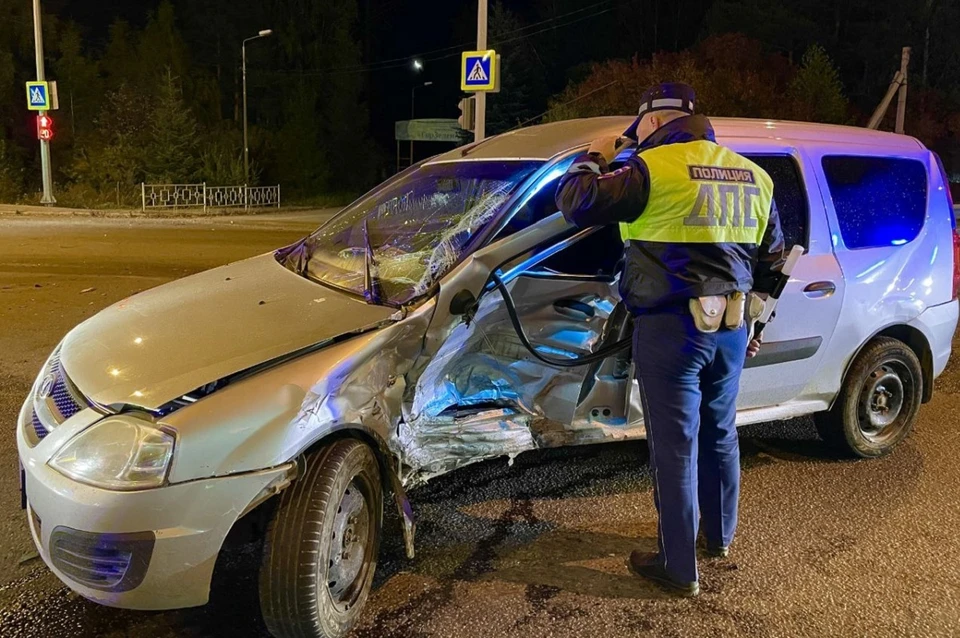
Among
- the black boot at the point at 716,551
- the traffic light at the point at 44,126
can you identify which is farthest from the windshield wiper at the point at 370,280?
the traffic light at the point at 44,126

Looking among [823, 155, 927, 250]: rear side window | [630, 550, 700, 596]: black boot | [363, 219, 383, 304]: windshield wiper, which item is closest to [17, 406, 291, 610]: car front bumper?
[363, 219, 383, 304]: windshield wiper

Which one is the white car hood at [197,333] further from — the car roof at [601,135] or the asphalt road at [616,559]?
the car roof at [601,135]

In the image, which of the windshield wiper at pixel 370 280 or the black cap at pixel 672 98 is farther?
the windshield wiper at pixel 370 280

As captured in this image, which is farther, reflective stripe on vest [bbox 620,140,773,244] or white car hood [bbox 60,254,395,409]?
reflective stripe on vest [bbox 620,140,773,244]

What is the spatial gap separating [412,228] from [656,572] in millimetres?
1888

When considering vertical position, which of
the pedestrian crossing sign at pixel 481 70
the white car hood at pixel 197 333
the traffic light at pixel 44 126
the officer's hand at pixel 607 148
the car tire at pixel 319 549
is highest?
the pedestrian crossing sign at pixel 481 70

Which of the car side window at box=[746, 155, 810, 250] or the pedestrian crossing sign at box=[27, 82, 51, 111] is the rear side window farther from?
the pedestrian crossing sign at box=[27, 82, 51, 111]

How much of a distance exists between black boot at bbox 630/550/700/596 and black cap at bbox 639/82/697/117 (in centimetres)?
174

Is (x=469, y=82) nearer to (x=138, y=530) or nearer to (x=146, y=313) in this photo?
(x=146, y=313)

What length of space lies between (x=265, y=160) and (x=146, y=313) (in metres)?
29.3

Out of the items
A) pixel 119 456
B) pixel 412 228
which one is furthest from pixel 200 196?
pixel 119 456

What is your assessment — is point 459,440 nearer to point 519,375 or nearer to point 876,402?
point 519,375

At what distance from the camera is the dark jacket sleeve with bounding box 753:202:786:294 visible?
312cm

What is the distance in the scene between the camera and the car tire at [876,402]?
412cm
